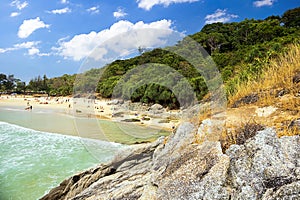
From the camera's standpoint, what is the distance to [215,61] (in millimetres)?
28516

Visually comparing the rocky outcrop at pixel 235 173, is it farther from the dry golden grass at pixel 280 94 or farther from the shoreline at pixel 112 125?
the shoreline at pixel 112 125

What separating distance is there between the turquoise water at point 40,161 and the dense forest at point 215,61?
3.49m

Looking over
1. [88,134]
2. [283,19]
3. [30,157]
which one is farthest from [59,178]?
[283,19]

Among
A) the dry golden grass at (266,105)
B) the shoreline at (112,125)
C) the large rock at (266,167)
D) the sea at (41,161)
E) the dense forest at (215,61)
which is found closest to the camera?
the large rock at (266,167)

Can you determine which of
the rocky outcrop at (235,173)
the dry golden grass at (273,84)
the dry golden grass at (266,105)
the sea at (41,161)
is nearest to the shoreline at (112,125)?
the sea at (41,161)

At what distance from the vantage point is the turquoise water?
25.7 ft

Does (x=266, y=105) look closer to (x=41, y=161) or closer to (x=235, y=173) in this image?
(x=235, y=173)

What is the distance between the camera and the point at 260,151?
2.39m

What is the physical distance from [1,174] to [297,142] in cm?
1061

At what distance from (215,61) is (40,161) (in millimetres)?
23441

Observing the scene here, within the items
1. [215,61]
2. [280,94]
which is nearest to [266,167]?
[280,94]

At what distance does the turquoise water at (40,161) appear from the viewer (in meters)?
7.84

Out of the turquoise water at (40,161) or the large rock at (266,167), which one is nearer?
the large rock at (266,167)

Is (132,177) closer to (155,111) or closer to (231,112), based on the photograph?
(231,112)
